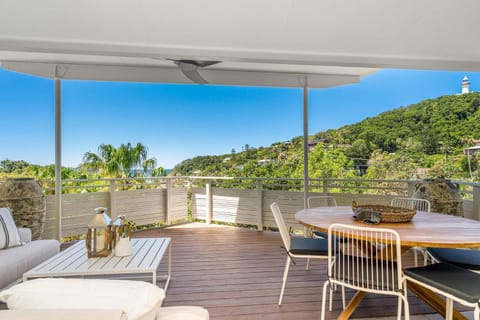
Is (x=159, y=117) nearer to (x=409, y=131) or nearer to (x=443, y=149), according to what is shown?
(x=409, y=131)

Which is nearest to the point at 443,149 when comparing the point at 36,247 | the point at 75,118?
the point at 36,247

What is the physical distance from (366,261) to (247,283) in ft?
4.16

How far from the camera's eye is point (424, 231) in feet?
6.69

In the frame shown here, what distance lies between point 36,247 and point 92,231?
797 millimetres

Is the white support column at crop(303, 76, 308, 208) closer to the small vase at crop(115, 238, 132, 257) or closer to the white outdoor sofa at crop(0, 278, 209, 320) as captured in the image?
the small vase at crop(115, 238, 132, 257)

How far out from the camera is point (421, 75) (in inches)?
255

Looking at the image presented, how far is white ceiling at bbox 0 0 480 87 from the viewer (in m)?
2.01

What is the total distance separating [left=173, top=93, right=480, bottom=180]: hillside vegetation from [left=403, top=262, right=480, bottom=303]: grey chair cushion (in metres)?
3.65

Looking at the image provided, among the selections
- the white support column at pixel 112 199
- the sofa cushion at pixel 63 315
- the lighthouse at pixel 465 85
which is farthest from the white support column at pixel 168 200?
the lighthouse at pixel 465 85

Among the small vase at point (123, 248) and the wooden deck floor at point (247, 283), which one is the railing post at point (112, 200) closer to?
the wooden deck floor at point (247, 283)

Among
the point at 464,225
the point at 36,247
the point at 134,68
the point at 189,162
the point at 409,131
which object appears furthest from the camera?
the point at 189,162

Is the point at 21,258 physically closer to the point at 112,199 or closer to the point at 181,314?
the point at 181,314

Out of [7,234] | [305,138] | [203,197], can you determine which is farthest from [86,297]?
[203,197]

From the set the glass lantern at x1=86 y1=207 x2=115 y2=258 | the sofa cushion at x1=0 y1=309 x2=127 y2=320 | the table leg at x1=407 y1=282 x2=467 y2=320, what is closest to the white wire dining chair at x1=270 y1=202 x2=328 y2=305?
the table leg at x1=407 y1=282 x2=467 y2=320
